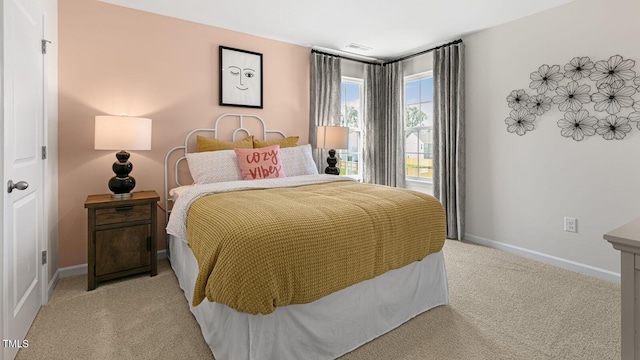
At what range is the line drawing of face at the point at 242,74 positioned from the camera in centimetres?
354

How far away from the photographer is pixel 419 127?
432cm

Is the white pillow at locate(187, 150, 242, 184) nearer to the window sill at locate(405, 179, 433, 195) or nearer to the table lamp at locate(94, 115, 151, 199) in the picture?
the table lamp at locate(94, 115, 151, 199)

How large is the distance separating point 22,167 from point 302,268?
1.72 meters

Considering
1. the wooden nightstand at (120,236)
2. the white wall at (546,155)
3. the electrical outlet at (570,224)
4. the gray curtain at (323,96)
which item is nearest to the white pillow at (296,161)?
the gray curtain at (323,96)

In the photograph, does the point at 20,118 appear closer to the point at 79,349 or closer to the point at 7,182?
the point at 7,182

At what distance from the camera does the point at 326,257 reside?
150cm

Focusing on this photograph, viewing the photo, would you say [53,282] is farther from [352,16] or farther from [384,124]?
[384,124]

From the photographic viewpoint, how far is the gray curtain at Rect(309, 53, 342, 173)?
4.08 m

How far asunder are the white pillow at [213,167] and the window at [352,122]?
1.84 meters

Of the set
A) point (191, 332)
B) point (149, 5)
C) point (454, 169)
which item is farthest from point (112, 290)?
point (454, 169)

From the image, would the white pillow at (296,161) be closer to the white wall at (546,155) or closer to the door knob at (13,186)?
the white wall at (546,155)

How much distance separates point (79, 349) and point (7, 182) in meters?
0.95

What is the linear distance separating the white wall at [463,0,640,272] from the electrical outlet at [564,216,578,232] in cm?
4

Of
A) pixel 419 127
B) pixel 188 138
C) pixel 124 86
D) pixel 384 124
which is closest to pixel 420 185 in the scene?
pixel 419 127
